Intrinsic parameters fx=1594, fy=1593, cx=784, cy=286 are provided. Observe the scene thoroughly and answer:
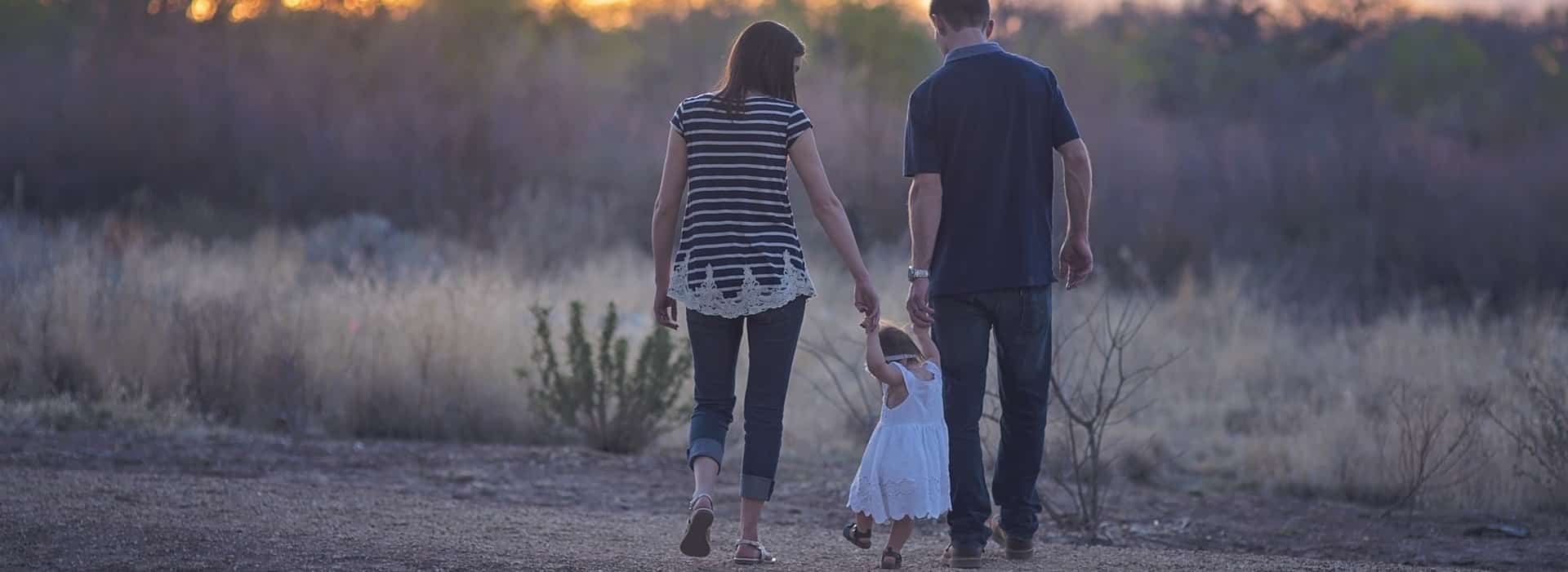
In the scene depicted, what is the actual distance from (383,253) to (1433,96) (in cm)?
2697

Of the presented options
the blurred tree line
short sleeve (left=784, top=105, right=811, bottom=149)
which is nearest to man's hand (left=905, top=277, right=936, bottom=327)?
short sleeve (left=784, top=105, right=811, bottom=149)

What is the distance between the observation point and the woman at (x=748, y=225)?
4676 millimetres

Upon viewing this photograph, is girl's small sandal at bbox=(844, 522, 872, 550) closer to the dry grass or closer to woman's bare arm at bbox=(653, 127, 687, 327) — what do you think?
woman's bare arm at bbox=(653, 127, 687, 327)

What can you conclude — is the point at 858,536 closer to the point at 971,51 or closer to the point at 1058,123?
the point at 1058,123

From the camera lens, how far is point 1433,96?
36.3m

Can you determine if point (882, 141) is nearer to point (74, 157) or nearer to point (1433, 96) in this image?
point (74, 157)

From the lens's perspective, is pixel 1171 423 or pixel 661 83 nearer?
pixel 1171 423

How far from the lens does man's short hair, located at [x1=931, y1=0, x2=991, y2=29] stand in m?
4.91

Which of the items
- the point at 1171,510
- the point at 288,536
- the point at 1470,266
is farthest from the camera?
the point at 1470,266

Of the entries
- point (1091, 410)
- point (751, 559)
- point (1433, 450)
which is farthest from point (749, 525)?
point (1433, 450)

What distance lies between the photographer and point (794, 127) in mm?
4703

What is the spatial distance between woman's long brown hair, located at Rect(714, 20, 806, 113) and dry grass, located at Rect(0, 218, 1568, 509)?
Answer: 12.0ft

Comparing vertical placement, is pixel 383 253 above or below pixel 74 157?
below

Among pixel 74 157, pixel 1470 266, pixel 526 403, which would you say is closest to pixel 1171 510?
pixel 526 403
